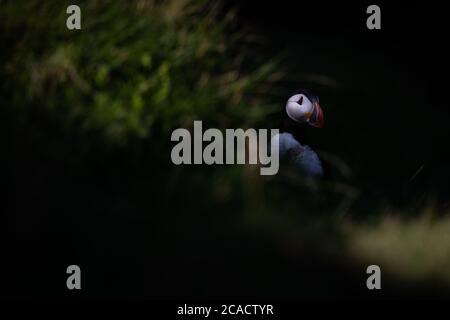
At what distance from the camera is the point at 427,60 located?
8.73 metres

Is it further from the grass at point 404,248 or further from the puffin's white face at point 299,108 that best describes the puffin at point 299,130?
the grass at point 404,248

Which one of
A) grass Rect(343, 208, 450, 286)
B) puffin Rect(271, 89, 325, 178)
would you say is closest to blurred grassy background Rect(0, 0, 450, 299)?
grass Rect(343, 208, 450, 286)

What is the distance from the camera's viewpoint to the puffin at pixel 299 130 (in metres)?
3.99

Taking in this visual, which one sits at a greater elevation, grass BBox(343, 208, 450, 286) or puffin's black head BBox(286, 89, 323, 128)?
puffin's black head BBox(286, 89, 323, 128)

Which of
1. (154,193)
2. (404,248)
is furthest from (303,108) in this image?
(154,193)

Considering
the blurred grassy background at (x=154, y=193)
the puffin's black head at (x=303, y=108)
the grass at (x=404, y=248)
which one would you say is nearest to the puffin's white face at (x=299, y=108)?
the puffin's black head at (x=303, y=108)

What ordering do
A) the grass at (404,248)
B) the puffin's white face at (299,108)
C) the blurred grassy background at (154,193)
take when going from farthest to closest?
1. the puffin's white face at (299,108)
2. the grass at (404,248)
3. the blurred grassy background at (154,193)

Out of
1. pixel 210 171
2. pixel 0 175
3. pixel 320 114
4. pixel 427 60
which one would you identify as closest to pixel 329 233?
pixel 210 171

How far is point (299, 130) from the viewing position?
430 centimetres

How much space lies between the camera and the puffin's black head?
14.0 feet

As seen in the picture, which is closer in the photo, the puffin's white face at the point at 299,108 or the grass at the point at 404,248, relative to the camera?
the grass at the point at 404,248

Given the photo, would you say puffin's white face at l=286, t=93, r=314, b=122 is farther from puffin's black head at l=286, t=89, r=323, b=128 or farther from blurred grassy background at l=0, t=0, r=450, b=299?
blurred grassy background at l=0, t=0, r=450, b=299

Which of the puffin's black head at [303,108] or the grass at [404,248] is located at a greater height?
the puffin's black head at [303,108]

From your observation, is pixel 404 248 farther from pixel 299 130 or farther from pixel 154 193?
pixel 299 130
